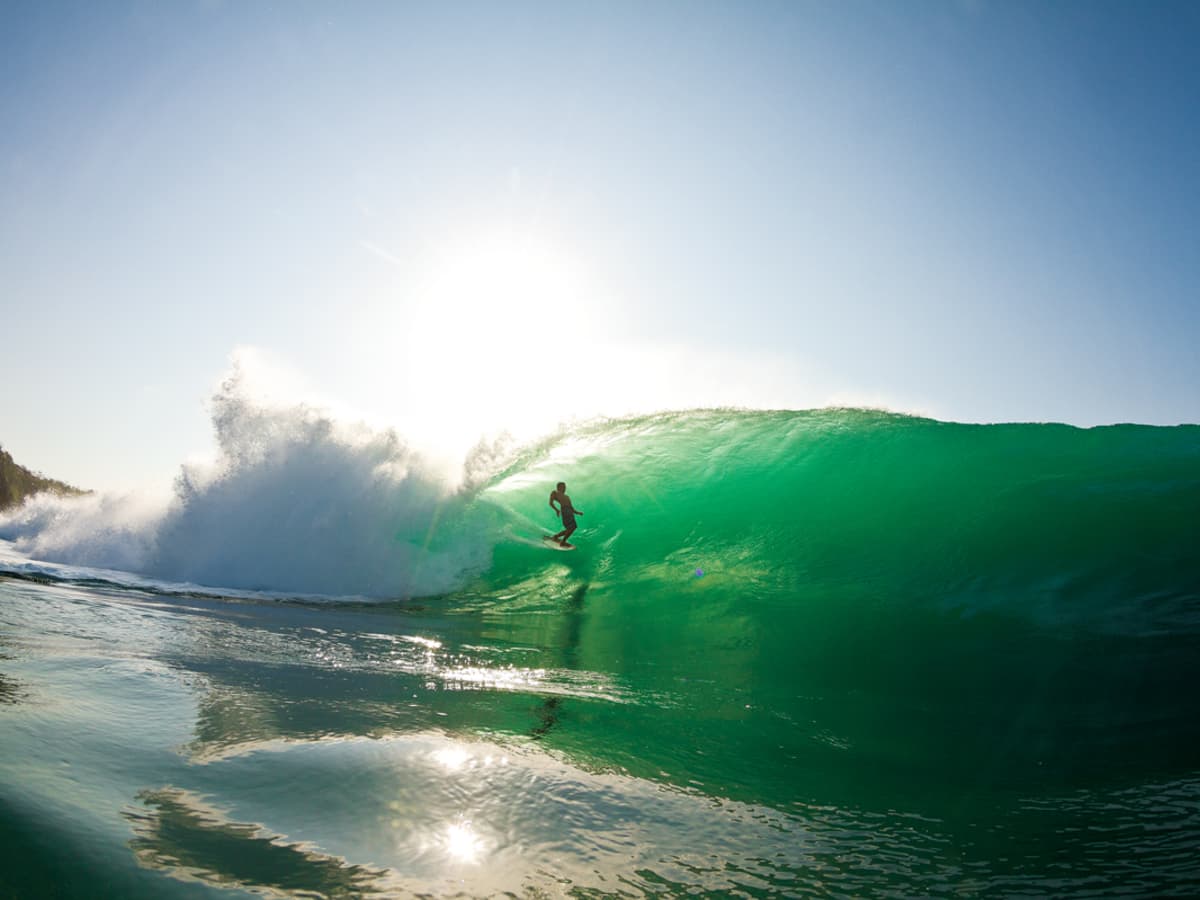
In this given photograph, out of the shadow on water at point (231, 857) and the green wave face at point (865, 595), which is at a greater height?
the green wave face at point (865, 595)

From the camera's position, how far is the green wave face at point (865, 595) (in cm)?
328

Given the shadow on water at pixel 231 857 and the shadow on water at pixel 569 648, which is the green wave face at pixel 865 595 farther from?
the shadow on water at pixel 231 857

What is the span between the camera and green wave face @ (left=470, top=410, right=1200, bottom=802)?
3.28 metres

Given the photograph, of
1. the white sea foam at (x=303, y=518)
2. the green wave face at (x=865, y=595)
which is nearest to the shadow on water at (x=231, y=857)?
the green wave face at (x=865, y=595)

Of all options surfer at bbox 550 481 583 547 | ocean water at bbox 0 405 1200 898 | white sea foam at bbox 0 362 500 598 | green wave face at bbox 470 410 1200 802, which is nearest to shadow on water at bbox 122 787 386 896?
ocean water at bbox 0 405 1200 898

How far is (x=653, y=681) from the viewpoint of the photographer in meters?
4.30

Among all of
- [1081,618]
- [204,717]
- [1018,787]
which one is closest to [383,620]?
[204,717]

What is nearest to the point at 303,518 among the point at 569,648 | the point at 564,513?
the point at 564,513

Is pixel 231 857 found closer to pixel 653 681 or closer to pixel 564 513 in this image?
pixel 653 681

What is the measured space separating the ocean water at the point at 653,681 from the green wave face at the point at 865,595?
38 millimetres

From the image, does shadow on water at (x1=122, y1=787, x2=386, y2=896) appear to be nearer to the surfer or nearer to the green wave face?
the green wave face

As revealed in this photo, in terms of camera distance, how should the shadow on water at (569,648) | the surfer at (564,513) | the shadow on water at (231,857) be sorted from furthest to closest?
the surfer at (564,513) < the shadow on water at (569,648) < the shadow on water at (231,857)

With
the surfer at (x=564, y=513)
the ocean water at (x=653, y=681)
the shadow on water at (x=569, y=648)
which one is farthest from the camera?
the surfer at (x=564, y=513)

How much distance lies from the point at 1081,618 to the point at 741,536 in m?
3.97
